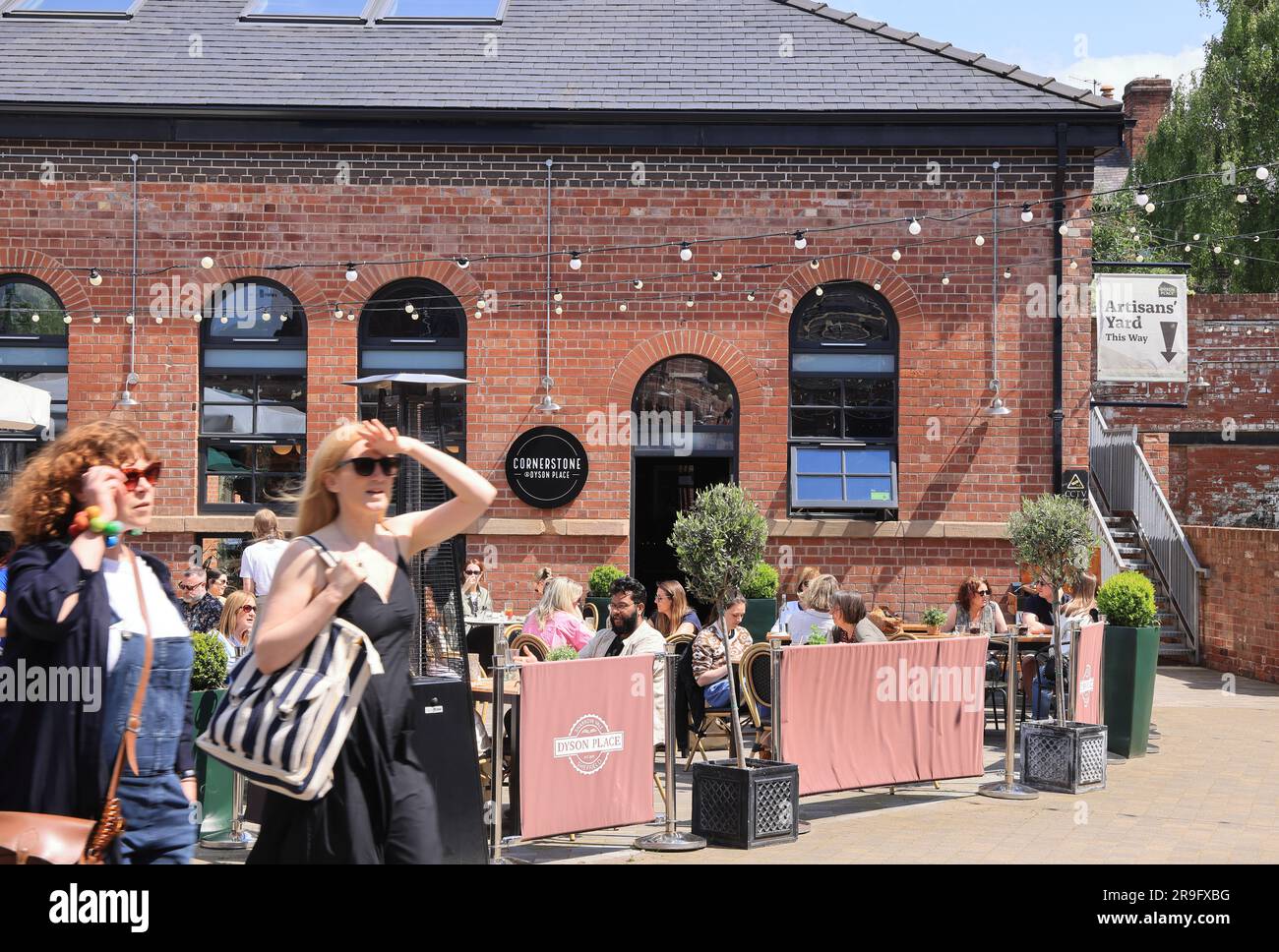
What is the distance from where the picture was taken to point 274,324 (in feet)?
50.4

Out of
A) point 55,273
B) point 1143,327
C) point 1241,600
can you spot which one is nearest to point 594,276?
point 55,273

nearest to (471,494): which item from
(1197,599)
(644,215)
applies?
(644,215)

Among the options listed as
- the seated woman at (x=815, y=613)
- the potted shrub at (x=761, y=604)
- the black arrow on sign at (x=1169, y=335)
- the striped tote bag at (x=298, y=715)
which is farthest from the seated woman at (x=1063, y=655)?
the striped tote bag at (x=298, y=715)

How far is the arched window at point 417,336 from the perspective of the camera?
Answer: 15.3 meters

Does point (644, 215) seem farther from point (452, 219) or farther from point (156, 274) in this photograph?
point (156, 274)

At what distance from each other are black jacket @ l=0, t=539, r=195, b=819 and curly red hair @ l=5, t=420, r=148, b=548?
0.62 feet

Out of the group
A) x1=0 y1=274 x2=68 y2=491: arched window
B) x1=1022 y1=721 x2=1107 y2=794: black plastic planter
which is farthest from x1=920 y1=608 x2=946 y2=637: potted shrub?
x1=0 y1=274 x2=68 y2=491: arched window

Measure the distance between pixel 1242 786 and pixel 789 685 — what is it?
369 centimetres

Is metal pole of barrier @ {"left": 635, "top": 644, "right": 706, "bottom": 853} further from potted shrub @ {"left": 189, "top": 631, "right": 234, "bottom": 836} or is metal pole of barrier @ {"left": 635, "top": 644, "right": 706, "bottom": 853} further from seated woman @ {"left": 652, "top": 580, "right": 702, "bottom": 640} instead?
seated woman @ {"left": 652, "top": 580, "right": 702, "bottom": 640}

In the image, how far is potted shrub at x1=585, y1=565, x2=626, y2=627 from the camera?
47.5 ft

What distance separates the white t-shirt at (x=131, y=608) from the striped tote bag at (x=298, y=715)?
29cm

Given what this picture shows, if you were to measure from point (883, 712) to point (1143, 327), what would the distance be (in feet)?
31.2

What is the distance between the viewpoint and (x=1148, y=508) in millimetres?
18656

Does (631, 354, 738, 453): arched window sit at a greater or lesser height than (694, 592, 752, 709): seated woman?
greater
